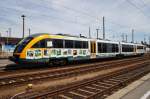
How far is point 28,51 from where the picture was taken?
19109mm

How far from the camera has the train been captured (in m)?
19.2

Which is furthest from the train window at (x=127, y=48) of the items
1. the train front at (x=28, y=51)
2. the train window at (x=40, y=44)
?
the train front at (x=28, y=51)

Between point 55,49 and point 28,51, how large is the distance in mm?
3085

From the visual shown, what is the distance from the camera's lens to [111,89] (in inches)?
437

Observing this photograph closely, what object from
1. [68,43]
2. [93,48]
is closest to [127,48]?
[93,48]

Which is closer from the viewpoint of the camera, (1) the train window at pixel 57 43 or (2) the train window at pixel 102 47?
(1) the train window at pixel 57 43

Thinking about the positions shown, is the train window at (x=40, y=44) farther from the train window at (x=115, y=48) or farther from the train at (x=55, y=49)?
the train window at (x=115, y=48)

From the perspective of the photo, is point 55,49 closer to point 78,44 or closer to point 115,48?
point 78,44

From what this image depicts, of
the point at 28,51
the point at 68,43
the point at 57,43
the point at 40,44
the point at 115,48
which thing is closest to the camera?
the point at 28,51

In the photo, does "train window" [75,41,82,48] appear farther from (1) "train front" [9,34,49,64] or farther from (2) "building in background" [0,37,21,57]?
(2) "building in background" [0,37,21,57]

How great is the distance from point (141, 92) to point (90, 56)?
1805 centimetres

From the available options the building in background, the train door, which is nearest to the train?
the train door

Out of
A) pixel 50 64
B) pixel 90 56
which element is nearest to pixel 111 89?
pixel 50 64

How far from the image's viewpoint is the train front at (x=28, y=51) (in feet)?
62.3
